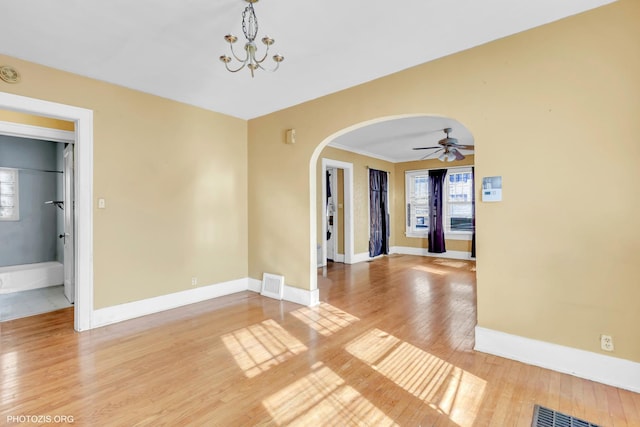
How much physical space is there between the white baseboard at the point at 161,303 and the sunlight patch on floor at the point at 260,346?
1301 millimetres

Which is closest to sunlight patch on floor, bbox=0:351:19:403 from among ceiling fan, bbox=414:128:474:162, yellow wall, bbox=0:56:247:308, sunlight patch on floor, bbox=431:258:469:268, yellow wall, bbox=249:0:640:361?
yellow wall, bbox=0:56:247:308

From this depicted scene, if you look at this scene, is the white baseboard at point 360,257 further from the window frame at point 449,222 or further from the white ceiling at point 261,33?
the white ceiling at point 261,33

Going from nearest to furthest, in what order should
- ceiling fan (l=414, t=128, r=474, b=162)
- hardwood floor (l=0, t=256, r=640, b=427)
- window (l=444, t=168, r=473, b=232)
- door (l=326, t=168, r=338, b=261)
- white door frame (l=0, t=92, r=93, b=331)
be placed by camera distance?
1. hardwood floor (l=0, t=256, r=640, b=427)
2. white door frame (l=0, t=92, r=93, b=331)
3. ceiling fan (l=414, t=128, r=474, b=162)
4. door (l=326, t=168, r=338, b=261)
5. window (l=444, t=168, r=473, b=232)

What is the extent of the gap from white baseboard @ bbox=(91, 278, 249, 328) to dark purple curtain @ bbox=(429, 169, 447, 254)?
527 cm

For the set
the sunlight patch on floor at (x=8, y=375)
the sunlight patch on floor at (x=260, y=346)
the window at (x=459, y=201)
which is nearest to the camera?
the sunlight patch on floor at (x=8, y=375)

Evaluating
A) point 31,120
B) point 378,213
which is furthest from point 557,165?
point 378,213

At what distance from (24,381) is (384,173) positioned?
7.62 meters

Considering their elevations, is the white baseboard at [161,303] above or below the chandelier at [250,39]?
below

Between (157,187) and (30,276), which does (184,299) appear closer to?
(157,187)

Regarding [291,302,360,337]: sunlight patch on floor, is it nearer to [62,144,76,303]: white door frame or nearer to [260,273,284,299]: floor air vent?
[260,273,284,299]: floor air vent

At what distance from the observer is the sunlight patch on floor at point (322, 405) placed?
183 cm

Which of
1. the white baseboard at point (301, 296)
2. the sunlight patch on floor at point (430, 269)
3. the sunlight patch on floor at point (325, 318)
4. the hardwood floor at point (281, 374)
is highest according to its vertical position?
the white baseboard at point (301, 296)

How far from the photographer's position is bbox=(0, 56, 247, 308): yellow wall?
3.33m

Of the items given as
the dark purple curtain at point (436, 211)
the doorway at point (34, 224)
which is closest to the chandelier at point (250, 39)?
the doorway at point (34, 224)
